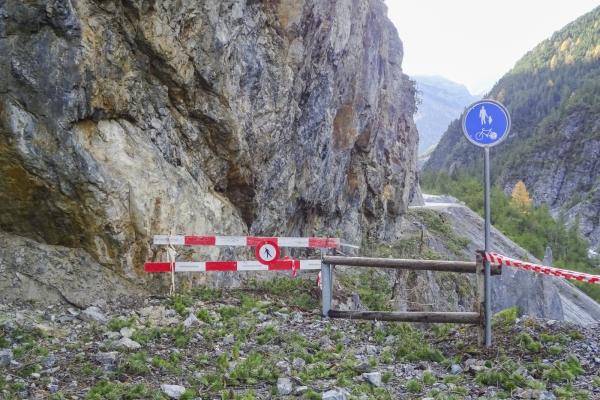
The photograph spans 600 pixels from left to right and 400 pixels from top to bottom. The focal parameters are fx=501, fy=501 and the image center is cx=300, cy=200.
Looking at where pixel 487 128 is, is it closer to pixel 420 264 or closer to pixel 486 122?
pixel 486 122

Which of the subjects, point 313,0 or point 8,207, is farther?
point 313,0

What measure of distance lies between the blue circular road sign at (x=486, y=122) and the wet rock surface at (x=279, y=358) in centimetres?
241

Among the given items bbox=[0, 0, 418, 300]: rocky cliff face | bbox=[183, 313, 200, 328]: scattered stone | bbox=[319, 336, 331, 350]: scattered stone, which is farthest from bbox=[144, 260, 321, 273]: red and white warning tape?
bbox=[319, 336, 331, 350]: scattered stone

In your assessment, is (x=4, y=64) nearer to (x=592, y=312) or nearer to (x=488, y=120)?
(x=488, y=120)

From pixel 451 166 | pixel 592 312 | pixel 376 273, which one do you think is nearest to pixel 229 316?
pixel 376 273

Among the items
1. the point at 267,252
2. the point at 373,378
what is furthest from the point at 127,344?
the point at 267,252

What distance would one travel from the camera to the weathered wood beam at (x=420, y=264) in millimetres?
6324

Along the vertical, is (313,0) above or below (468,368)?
above

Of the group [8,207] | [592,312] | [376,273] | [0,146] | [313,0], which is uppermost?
[313,0]

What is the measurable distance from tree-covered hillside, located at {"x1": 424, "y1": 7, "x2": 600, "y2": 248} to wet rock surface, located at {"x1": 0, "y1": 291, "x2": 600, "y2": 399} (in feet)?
338

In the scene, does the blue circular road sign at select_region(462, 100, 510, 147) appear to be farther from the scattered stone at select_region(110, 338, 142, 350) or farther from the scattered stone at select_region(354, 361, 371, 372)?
→ the scattered stone at select_region(110, 338, 142, 350)

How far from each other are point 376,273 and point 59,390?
8.95 meters

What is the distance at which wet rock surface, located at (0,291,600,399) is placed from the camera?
462 cm

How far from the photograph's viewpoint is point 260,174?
13406mm
